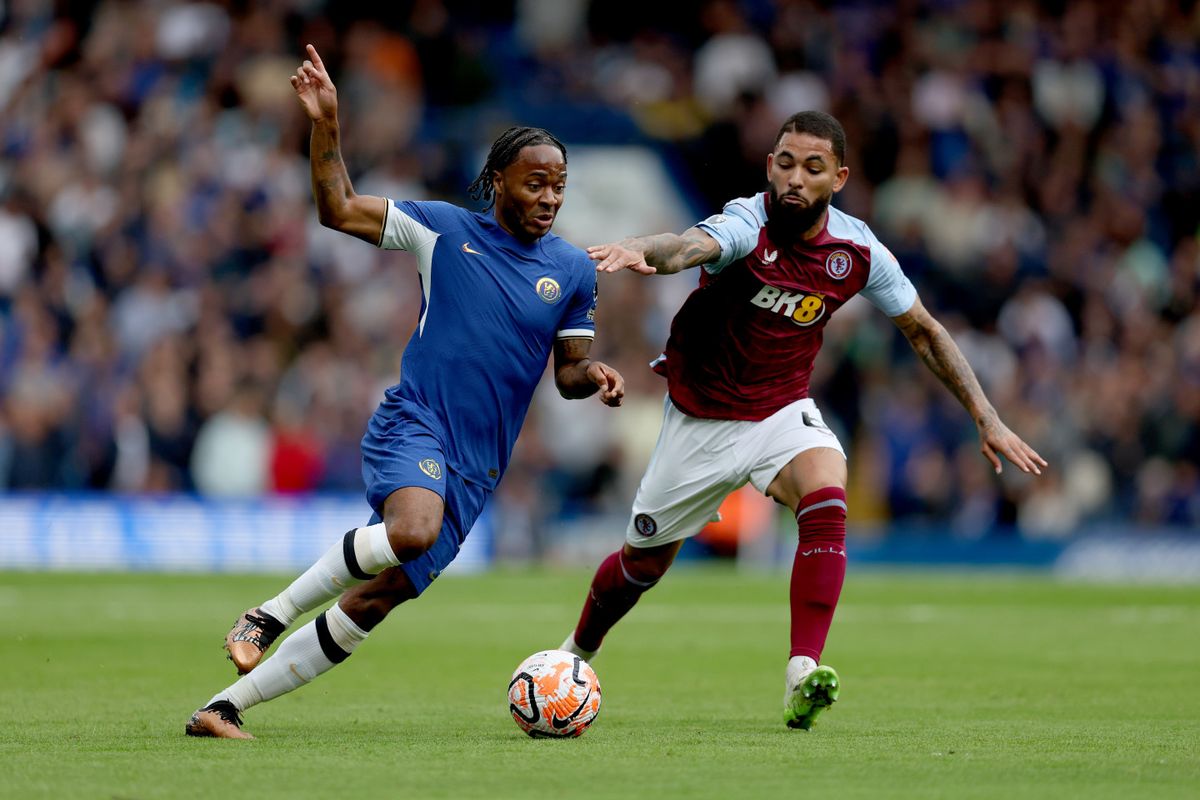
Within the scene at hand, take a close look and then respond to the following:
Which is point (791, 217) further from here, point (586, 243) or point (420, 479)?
point (586, 243)

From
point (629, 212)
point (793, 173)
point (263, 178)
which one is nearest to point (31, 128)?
point (263, 178)

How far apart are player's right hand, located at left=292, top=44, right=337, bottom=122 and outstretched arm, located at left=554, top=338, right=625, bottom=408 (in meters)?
1.45

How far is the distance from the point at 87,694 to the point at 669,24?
19309 mm

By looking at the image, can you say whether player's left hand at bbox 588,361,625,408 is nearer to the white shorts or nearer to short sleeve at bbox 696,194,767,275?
short sleeve at bbox 696,194,767,275

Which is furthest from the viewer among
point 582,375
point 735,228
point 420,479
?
point 735,228

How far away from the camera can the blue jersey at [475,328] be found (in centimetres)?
768

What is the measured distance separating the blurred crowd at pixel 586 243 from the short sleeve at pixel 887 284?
39.6 ft

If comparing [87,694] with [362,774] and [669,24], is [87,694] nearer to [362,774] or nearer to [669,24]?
[362,774]

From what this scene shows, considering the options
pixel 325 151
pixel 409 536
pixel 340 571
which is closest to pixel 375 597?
pixel 340 571

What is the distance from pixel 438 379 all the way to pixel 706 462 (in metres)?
1.77

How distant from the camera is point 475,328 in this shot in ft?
25.3

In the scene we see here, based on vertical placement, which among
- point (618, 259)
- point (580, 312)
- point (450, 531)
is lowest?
point (450, 531)

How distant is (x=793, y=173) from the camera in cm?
834

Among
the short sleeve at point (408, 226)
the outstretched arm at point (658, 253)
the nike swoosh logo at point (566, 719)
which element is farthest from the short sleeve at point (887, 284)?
the nike swoosh logo at point (566, 719)
